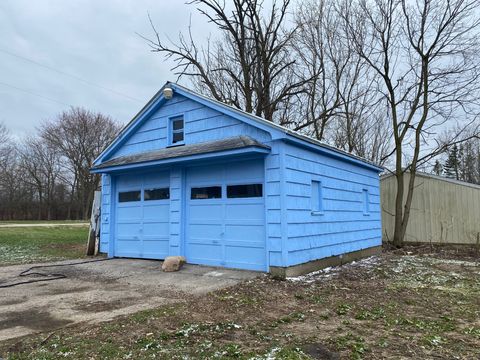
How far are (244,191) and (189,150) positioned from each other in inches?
69.2

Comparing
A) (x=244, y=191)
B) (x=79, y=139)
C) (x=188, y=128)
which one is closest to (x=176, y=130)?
(x=188, y=128)

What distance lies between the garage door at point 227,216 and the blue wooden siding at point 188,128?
811mm

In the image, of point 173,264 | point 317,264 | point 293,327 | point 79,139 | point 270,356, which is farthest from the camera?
point 79,139

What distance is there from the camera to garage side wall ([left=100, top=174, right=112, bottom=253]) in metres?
12.2

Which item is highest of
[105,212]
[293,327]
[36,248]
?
[105,212]

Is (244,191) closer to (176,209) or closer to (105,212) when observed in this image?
(176,209)

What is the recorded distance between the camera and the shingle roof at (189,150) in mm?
8711

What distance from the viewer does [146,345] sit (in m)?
4.36

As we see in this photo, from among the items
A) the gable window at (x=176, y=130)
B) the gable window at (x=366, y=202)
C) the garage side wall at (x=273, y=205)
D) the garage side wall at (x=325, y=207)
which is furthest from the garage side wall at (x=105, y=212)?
the gable window at (x=366, y=202)

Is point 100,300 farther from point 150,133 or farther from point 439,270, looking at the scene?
point 439,270

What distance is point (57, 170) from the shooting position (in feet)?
159

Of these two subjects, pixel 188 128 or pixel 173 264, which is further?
pixel 188 128

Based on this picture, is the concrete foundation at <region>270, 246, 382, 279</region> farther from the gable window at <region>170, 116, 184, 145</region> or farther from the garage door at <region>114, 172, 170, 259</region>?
the gable window at <region>170, 116, 184, 145</region>

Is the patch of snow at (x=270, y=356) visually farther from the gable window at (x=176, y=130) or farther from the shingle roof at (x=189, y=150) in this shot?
the gable window at (x=176, y=130)
